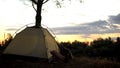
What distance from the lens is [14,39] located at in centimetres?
2286

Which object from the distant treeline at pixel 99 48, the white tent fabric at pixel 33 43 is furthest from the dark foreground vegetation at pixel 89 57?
the white tent fabric at pixel 33 43

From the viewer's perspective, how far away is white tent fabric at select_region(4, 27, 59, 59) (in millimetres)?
21781

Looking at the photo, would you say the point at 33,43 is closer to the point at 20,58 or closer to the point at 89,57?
the point at 20,58

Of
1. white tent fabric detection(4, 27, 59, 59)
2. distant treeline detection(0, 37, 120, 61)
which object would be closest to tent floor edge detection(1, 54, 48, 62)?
white tent fabric detection(4, 27, 59, 59)

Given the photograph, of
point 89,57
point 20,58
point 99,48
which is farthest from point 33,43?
point 99,48

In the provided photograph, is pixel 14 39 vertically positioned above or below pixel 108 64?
above

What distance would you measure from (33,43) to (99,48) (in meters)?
8.62

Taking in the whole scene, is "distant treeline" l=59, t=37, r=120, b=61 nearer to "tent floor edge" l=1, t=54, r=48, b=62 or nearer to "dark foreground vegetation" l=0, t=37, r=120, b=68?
"dark foreground vegetation" l=0, t=37, r=120, b=68

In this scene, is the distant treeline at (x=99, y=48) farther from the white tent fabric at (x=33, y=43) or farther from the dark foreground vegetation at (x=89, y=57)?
the white tent fabric at (x=33, y=43)

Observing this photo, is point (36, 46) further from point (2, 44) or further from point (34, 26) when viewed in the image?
point (2, 44)

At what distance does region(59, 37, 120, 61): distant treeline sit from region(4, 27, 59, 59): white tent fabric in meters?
3.53

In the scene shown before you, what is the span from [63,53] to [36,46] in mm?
2219

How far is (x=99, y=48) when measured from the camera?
94.3 ft

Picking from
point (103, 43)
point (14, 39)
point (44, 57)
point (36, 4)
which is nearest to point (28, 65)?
point (44, 57)
